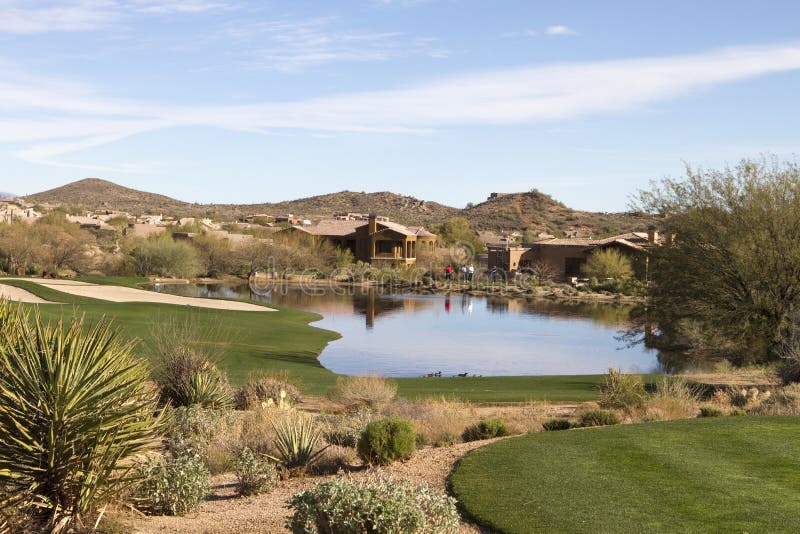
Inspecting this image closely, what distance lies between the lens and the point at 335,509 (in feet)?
24.4

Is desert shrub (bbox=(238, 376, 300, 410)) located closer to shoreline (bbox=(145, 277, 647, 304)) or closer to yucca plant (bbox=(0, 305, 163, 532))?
yucca plant (bbox=(0, 305, 163, 532))

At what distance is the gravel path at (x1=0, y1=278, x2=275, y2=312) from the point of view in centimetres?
Result: 4378

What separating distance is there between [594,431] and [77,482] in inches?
345

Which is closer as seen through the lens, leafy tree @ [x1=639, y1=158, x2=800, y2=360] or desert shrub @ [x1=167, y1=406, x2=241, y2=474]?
desert shrub @ [x1=167, y1=406, x2=241, y2=474]

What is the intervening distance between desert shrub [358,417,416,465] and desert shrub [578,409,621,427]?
Result: 15.2ft

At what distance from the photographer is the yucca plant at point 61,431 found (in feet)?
27.1

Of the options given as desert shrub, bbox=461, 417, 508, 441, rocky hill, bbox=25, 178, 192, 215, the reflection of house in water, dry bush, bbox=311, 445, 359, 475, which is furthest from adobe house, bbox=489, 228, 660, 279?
rocky hill, bbox=25, 178, 192, 215

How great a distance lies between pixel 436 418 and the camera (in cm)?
1525

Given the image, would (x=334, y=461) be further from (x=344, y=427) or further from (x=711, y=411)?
(x=711, y=411)

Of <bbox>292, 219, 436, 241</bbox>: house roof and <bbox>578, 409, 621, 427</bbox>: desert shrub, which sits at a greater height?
<bbox>292, 219, 436, 241</bbox>: house roof

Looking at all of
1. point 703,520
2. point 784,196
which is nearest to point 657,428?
point 703,520

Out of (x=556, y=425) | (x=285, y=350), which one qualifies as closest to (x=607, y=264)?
(x=285, y=350)

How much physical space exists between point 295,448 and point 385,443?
1.33 meters

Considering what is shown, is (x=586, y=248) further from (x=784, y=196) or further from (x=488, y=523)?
(x=488, y=523)
